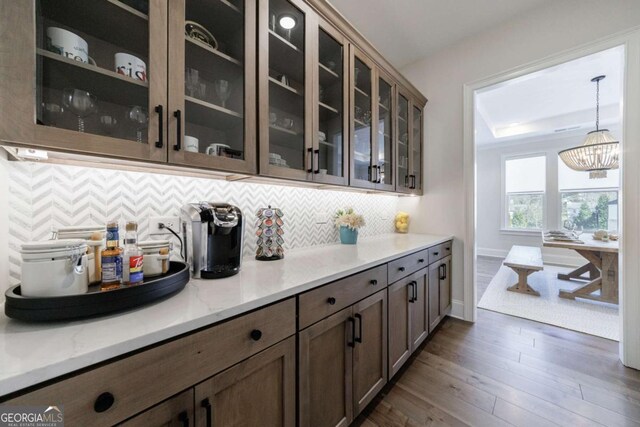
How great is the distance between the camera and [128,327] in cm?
57

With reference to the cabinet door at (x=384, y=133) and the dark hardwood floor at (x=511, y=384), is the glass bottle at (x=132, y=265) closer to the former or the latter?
the dark hardwood floor at (x=511, y=384)

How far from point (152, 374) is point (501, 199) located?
6743 mm

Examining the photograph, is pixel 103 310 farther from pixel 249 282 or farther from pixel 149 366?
pixel 249 282

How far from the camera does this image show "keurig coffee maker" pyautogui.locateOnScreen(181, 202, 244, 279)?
0.96m

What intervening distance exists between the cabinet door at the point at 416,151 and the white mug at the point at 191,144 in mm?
2052

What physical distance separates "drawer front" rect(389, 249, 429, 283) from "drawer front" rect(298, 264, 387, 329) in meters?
0.12

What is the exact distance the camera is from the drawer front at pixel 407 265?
1.47 m

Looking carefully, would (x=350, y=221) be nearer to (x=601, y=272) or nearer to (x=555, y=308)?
(x=555, y=308)

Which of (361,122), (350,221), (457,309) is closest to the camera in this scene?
(361,122)

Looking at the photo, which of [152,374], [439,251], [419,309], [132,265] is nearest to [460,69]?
[439,251]

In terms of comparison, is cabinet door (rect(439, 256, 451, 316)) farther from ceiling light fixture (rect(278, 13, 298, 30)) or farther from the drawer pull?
the drawer pull

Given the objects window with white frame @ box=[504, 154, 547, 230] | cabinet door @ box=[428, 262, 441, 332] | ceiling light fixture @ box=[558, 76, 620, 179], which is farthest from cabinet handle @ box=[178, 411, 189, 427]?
window with white frame @ box=[504, 154, 547, 230]

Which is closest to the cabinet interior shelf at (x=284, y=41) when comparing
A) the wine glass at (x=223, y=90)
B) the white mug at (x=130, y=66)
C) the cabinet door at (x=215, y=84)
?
the cabinet door at (x=215, y=84)

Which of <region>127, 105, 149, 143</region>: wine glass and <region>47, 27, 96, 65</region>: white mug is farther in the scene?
<region>127, 105, 149, 143</region>: wine glass
